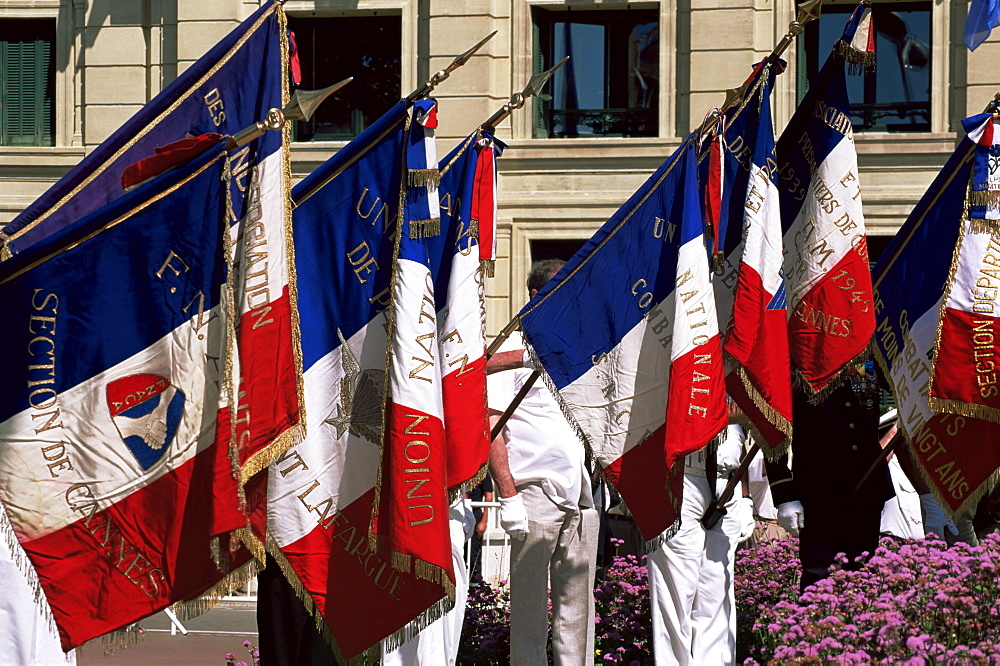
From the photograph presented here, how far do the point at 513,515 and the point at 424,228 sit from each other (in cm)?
192

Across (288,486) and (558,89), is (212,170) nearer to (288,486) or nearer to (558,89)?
(288,486)

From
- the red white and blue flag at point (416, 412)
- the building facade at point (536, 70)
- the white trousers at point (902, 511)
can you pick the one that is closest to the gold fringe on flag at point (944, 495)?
the red white and blue flag at point (416, 412)

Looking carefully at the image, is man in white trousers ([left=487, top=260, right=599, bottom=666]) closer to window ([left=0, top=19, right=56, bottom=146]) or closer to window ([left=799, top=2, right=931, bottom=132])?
window ([left=799, top=2, right=931, bottom=132])

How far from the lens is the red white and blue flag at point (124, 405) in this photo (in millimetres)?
5117

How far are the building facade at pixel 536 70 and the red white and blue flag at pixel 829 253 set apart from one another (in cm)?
953

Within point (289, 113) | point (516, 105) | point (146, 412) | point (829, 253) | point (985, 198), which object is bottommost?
point (146, 412)

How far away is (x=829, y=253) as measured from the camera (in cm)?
775

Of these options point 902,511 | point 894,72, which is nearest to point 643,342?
point 902,511

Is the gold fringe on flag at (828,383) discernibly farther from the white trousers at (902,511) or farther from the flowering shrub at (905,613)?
the white trousers at (902,511)

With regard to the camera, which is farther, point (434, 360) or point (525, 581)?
point (525, 581)

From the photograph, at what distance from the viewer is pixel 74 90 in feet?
61.1

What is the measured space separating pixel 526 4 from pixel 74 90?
18.1 feet

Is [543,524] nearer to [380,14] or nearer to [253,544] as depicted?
[253,544]

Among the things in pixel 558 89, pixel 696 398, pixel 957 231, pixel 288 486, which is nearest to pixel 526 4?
pixel 558 89
